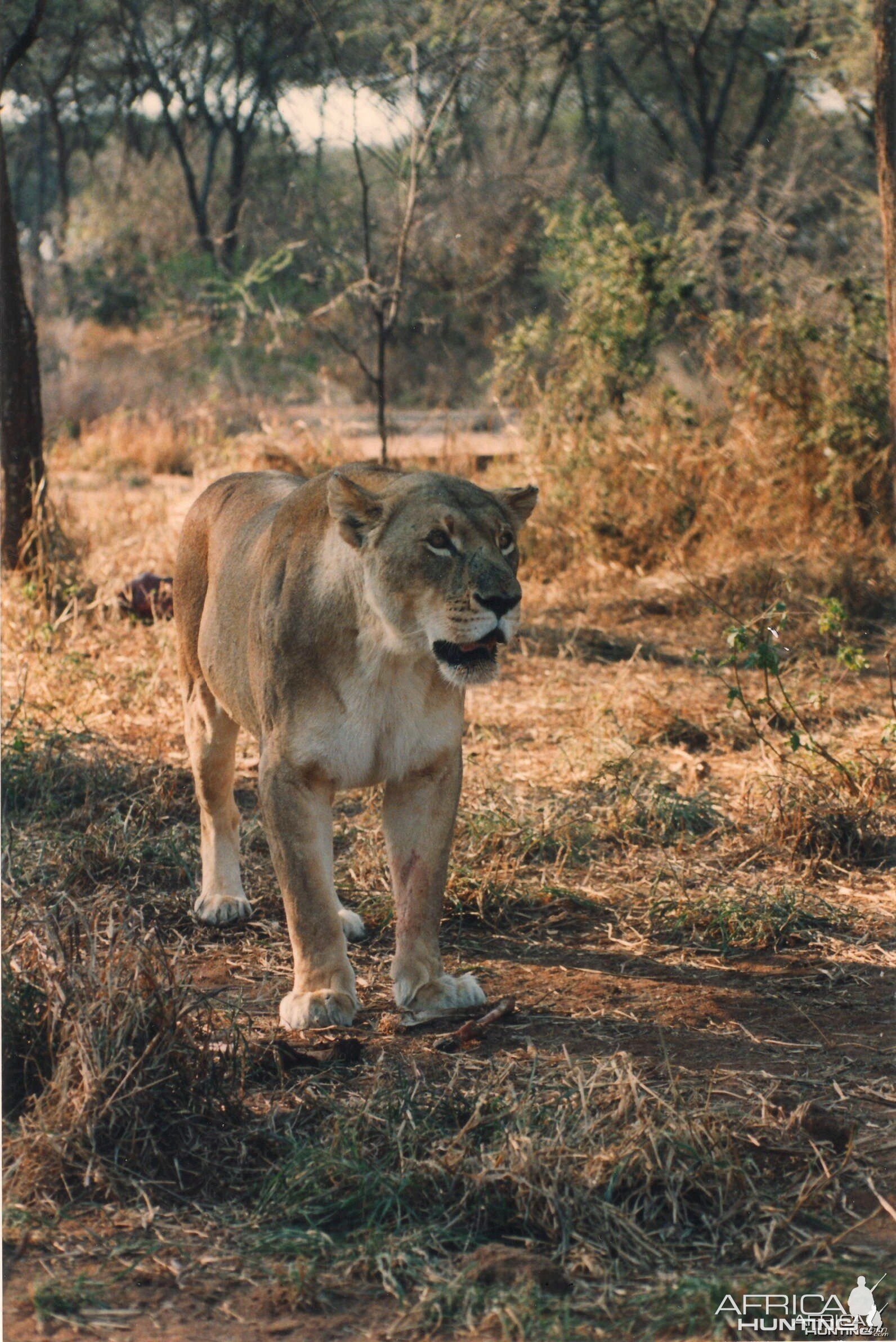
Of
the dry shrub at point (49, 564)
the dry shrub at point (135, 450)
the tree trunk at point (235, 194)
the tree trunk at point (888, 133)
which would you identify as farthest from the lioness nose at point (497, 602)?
the tree trunk at point (235, 194)

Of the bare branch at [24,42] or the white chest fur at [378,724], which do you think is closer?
the white chest fur at [378,724]

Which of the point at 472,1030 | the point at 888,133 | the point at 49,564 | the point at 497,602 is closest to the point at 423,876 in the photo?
the point at 472,1030

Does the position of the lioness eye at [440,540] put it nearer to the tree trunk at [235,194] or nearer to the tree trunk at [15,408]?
the tree trunk at [15,408]

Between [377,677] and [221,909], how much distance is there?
126 centimetres

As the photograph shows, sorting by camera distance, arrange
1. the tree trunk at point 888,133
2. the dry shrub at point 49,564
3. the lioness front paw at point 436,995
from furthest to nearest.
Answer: the dry shrub at point 49,564 < the tree trunk at point 888,133 < the lioness front paw at point 436,995

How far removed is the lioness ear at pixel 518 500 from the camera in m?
3.88

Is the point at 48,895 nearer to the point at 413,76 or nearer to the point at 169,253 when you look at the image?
the point at 413,76

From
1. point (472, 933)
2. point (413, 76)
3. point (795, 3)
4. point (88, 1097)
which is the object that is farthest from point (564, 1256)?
point (795, 3)

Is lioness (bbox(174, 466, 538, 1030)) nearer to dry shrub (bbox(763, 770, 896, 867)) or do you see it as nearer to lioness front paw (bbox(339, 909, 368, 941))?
lioness front paw (bbox(339, 909, 368, 941))

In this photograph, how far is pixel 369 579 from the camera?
365 centimetres

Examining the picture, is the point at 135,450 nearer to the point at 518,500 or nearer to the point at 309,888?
the point at 518,500

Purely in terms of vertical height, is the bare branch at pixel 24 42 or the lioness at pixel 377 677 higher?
the bare branch at pixel 24 42

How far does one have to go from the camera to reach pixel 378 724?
3711 millimetres

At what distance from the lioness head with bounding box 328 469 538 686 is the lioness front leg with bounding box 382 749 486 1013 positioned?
1.34ft
